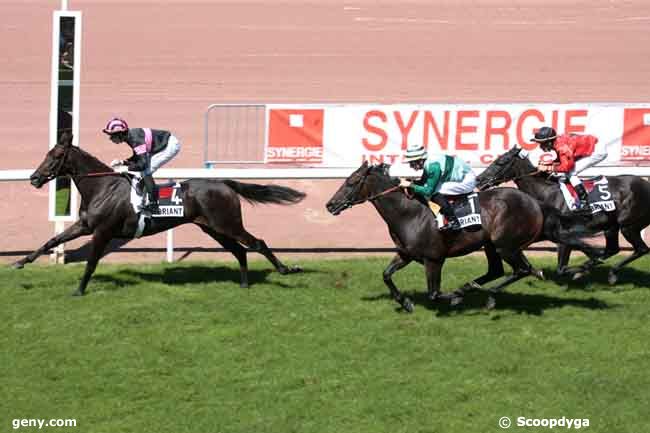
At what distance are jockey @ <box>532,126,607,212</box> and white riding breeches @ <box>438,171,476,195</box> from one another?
1.47 m

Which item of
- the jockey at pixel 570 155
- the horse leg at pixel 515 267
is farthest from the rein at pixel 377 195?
the jockey at pixel 570 155

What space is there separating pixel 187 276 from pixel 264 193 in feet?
4.17

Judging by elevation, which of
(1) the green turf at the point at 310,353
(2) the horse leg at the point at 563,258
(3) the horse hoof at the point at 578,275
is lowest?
(1) the green turf at the point at 310,353

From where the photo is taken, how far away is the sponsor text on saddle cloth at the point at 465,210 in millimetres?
11703

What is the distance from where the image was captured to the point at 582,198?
1297 centimetres

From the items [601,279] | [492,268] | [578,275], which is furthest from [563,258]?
[492,268]

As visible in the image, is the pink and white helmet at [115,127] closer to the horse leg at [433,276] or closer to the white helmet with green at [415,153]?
the white helmet with green at [415,153]

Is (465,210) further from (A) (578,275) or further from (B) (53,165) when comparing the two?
(B) (53,165)

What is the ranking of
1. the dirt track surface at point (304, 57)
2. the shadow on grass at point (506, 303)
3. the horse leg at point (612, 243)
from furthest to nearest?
the dirt track surface at point (304, 57) < the horse leg at point (612, 243) < the shadow on grass at point (506, 303)

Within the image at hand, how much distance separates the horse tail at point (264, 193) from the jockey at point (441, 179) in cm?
207

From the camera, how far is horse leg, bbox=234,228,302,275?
12.9 metres

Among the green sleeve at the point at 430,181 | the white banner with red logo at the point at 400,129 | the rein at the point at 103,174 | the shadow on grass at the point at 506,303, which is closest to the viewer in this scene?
the green sleeve at the point at 430,181

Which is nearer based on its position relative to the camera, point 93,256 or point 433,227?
point 433,227

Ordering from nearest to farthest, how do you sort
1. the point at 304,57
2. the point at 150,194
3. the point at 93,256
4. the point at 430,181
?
the point at 430,181, the point at 93,256, the point at 150,194, the point at 304,57
